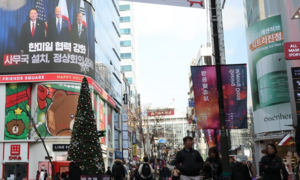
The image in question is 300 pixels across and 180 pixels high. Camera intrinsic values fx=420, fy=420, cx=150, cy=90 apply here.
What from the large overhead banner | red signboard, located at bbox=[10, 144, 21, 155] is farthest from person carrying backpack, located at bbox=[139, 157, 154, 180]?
red signboard, located at bbox=[10, 144, 21, 155]

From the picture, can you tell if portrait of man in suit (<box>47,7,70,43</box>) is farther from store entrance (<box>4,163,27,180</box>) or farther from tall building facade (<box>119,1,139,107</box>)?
tall building facade (<box>119,1,139,107</box>)

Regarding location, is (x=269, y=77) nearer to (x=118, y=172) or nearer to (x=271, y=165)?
(x=118, y=172)

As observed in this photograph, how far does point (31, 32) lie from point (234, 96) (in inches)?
1218

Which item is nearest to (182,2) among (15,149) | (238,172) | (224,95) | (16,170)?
(224,95)

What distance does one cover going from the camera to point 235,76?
41.8ft

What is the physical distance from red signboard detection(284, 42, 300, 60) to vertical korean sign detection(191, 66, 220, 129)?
5706mm

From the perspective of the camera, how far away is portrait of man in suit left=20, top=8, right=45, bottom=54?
39406 millimetres

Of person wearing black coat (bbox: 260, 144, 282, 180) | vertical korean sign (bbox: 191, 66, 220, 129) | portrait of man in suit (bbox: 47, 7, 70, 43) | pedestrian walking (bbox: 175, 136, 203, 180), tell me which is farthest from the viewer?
portrait of man in suit (bbox: 47, 7, 70, 43)

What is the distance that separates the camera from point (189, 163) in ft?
30.8

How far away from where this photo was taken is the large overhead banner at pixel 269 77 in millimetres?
27578

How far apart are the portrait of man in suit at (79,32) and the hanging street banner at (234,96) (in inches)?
1149

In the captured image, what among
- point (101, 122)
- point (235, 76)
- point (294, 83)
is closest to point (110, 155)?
point (101, 122)

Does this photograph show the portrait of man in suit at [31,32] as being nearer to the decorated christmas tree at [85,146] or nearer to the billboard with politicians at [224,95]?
the decorated christmas tree at [85,146]

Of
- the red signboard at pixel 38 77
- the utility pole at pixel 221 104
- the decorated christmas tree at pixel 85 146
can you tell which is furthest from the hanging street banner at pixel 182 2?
the red signboard at pixel 38 77
